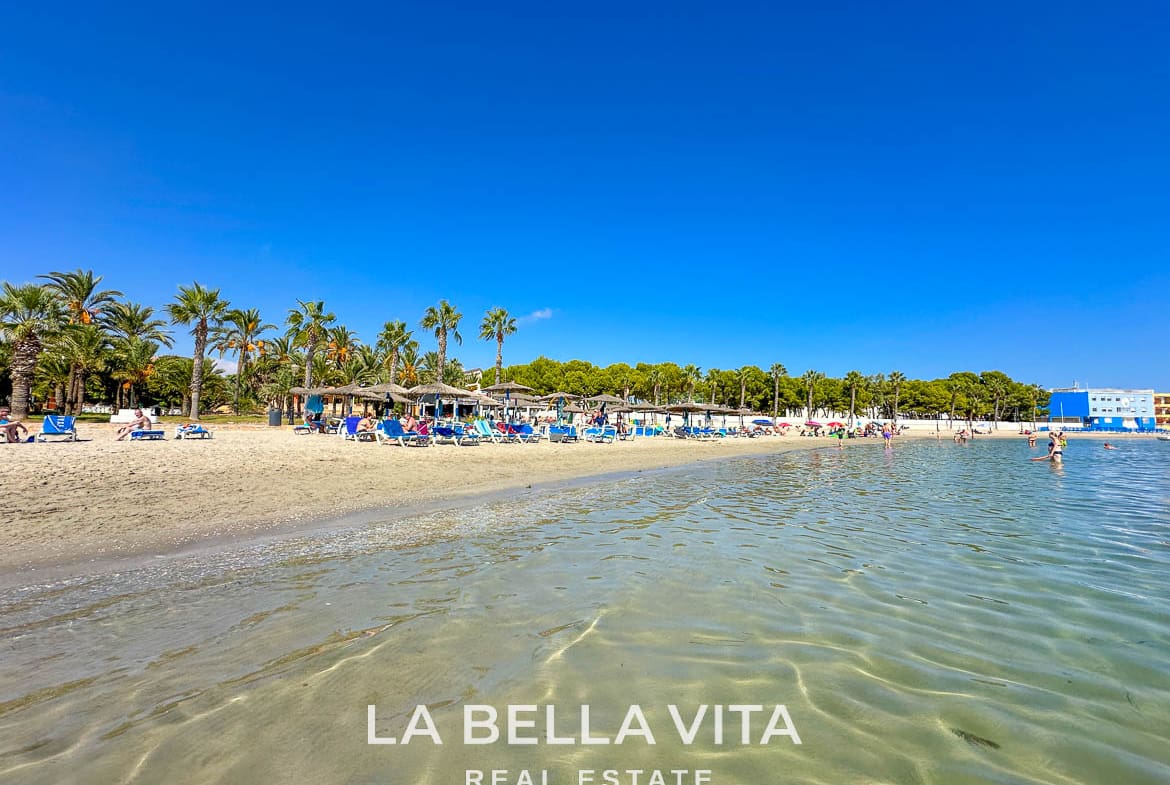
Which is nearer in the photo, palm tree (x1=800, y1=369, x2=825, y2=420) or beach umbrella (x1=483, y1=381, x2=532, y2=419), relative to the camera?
beach umbrella (x1=483, y1=381, x2=532, y2=419)

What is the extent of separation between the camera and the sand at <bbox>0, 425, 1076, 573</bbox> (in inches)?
261

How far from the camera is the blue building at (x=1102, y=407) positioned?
123m

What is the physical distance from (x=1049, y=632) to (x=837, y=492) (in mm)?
9143

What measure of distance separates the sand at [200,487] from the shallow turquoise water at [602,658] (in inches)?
59.4

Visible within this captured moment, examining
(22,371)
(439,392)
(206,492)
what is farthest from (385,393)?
(22,371)


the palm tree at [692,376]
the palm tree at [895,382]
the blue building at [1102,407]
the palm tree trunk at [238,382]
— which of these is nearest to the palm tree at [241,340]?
the palm tree trunk at [238,382]

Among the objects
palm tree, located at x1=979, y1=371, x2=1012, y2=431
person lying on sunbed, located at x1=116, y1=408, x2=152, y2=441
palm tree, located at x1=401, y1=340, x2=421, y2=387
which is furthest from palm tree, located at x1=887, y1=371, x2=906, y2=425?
person lying on sunbed, located at x1=116, y1=408, x2=152, y2=441

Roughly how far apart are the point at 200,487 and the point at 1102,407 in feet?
556

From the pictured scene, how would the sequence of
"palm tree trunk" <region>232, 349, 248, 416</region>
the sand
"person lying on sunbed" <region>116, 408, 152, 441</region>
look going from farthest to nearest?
1. "palm tree trunk" <region>232, 349, 248, 416</region>
2. "person lying on sunbed" <region>116, 408, 152, 441</region>
3. the sand

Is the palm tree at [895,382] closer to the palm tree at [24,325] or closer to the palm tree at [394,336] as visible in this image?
the palm tree at [394,336]

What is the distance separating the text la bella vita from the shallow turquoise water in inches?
1.7

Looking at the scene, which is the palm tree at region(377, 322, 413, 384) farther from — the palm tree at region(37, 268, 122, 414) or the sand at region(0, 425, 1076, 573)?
the sand at region(0, 425, 1076, 573)

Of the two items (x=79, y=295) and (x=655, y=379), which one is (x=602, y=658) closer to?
(x=79, y=295)

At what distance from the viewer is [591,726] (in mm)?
2855
